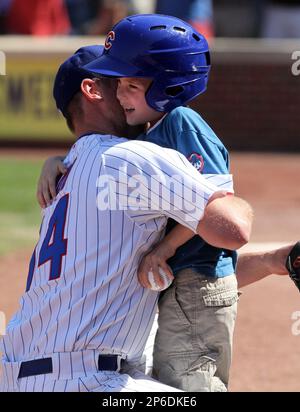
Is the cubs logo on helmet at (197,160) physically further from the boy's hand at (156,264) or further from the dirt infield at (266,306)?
the dirt infield at (266,306)

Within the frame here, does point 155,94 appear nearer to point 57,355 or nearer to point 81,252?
point 81,252

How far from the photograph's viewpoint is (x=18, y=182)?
433 inches

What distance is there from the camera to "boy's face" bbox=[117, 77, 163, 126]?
3.04 m

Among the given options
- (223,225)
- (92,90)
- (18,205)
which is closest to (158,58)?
(92,90)

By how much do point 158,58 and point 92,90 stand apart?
0.28 meters

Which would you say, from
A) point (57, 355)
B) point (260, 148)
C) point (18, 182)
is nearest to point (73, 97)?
point (57, 355)

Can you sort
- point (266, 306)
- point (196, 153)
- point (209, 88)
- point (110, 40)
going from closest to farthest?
point (196, 153) < point (110, 40) < point (266, 306) < point (209, 88)

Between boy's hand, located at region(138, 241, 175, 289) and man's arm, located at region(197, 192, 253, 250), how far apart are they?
0.15m

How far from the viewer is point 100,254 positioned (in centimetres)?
295

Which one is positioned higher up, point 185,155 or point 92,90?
point 92,90

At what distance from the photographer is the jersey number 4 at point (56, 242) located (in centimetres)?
300

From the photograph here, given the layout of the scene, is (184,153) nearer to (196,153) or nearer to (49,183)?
(196,153)

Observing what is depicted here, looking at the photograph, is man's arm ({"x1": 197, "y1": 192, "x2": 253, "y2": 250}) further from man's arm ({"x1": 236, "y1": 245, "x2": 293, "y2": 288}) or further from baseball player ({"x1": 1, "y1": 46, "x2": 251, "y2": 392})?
man's arm ({"x1": 236, "y1": 245, "x2": 293, "y2": 288})

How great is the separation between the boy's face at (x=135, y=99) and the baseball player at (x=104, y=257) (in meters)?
0.10
